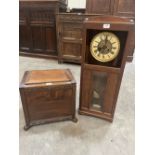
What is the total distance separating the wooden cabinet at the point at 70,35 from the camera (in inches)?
109

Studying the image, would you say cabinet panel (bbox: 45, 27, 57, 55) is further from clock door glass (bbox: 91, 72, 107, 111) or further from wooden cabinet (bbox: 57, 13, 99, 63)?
clock door glass (bbox: 91, 72, 107, 111)

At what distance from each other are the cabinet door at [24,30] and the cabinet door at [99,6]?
137cm

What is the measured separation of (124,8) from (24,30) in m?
2.26

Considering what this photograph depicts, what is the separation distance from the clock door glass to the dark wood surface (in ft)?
0.80

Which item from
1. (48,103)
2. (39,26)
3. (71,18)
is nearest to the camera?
(48,103)

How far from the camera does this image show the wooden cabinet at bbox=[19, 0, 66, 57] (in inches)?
116

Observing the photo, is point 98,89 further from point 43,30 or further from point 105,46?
point 43,30

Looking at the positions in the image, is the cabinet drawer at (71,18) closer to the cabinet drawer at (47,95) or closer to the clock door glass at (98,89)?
the clock door glass at (98,89)

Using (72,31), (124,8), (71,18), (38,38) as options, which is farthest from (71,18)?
(124,8)

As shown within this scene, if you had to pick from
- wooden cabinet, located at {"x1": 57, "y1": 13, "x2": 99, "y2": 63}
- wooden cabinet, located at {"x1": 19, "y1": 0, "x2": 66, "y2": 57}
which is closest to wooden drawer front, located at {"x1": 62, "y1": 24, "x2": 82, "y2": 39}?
wooden cabinet, located at {"x1": 57, "y1": 13, "x2": 99, "y2": 63}

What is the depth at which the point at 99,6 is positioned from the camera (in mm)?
2943

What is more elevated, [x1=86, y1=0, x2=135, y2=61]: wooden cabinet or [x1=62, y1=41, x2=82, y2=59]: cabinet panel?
[x1=86, y1=0, x2=135, y2=61]: wooden cabinet

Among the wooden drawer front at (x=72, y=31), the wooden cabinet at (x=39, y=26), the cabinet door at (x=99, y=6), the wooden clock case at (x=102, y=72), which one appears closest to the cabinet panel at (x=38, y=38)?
the wooden cabinet at (x=39, y=26)
